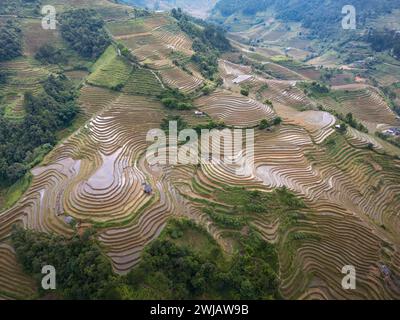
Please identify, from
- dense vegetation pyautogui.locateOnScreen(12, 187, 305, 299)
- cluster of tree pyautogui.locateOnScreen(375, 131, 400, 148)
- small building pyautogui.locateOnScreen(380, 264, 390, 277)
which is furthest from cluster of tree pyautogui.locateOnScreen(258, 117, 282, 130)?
small building pyautogui.locateOnScreen(380, 264, 390, 277)

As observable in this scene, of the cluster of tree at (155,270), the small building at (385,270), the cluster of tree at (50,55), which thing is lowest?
the small building at (385,270)

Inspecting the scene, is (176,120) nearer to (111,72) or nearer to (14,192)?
(111,72)

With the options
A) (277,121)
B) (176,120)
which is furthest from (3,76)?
(277,121)

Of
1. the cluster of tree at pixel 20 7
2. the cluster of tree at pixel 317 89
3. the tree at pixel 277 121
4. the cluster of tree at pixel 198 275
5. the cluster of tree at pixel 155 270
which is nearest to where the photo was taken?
the cluster of tree at pixel 155 270

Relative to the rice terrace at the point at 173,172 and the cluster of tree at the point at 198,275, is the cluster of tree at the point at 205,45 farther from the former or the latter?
the cluster of tree at the point at 198,275

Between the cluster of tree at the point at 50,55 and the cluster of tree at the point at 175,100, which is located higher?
the cluster of tree at the point at 50,55

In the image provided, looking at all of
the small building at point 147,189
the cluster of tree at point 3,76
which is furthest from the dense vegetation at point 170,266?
the cluster of tree at point 3,76
